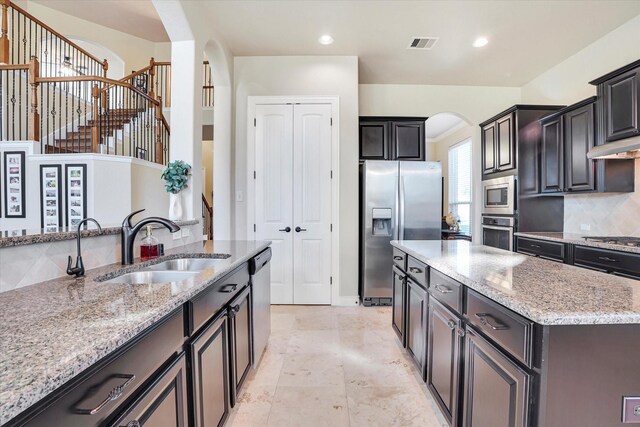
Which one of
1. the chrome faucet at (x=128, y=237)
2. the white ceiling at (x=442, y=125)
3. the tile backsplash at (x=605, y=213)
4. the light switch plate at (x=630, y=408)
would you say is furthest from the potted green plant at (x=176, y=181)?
the white ceiling at (x=442, y=125)

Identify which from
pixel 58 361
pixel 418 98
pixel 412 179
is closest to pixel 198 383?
pixel 58 361

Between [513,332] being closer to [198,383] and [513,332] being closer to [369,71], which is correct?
[198,383]

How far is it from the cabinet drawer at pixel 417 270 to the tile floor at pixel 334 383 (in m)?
0.74

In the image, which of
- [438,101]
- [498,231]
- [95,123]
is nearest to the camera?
[498,231]

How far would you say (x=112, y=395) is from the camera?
2.42ft

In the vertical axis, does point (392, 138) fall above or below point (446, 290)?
above

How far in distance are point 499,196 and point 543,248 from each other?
0.95 metres

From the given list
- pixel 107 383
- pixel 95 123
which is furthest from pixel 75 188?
pixel 107 383

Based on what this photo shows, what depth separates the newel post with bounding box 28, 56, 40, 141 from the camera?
437 centimetres

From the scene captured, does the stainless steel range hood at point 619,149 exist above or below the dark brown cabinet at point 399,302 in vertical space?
above

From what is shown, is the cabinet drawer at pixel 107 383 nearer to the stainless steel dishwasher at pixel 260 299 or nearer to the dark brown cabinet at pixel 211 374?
the dark brown cabinet at pixel 211 374

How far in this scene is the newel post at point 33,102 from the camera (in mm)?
4373

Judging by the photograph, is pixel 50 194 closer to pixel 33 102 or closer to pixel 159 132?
pixel 33 102

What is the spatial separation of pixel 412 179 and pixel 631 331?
298 cm
